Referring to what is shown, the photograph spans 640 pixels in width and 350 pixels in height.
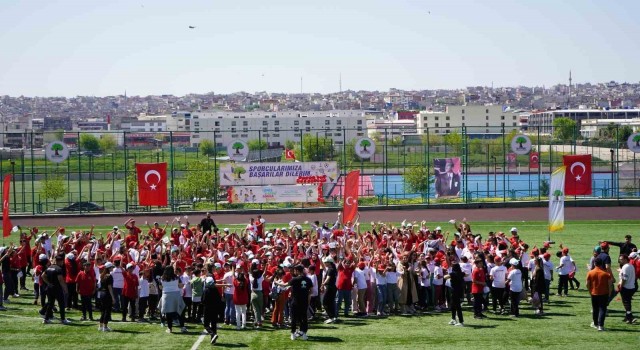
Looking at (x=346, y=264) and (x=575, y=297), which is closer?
(x=346, y=264)

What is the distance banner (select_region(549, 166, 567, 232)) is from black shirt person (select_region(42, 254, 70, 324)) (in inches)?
544

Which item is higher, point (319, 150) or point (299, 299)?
point (319, 150)

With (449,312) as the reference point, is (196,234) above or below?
above

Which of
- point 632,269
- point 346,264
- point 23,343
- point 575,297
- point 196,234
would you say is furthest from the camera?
point 196,234

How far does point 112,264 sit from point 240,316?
127 inches

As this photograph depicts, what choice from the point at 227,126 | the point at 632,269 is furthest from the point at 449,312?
the point at 227,126

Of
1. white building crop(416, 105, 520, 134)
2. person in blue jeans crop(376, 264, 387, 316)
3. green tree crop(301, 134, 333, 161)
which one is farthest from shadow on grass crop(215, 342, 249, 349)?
white building crop(416, 105, 520, 134)

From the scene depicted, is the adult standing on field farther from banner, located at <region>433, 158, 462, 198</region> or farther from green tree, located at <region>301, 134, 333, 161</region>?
green tree, located at <region>301, 134, 333, 161</region>

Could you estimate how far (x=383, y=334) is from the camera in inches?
767

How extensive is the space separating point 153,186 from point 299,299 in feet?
96.2

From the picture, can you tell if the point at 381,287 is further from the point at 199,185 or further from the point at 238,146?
the point at 199,185

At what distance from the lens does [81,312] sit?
22.1 m

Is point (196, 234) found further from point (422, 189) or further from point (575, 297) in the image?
point (422, 189)

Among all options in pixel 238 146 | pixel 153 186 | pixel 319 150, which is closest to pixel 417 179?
pixel 238 146
